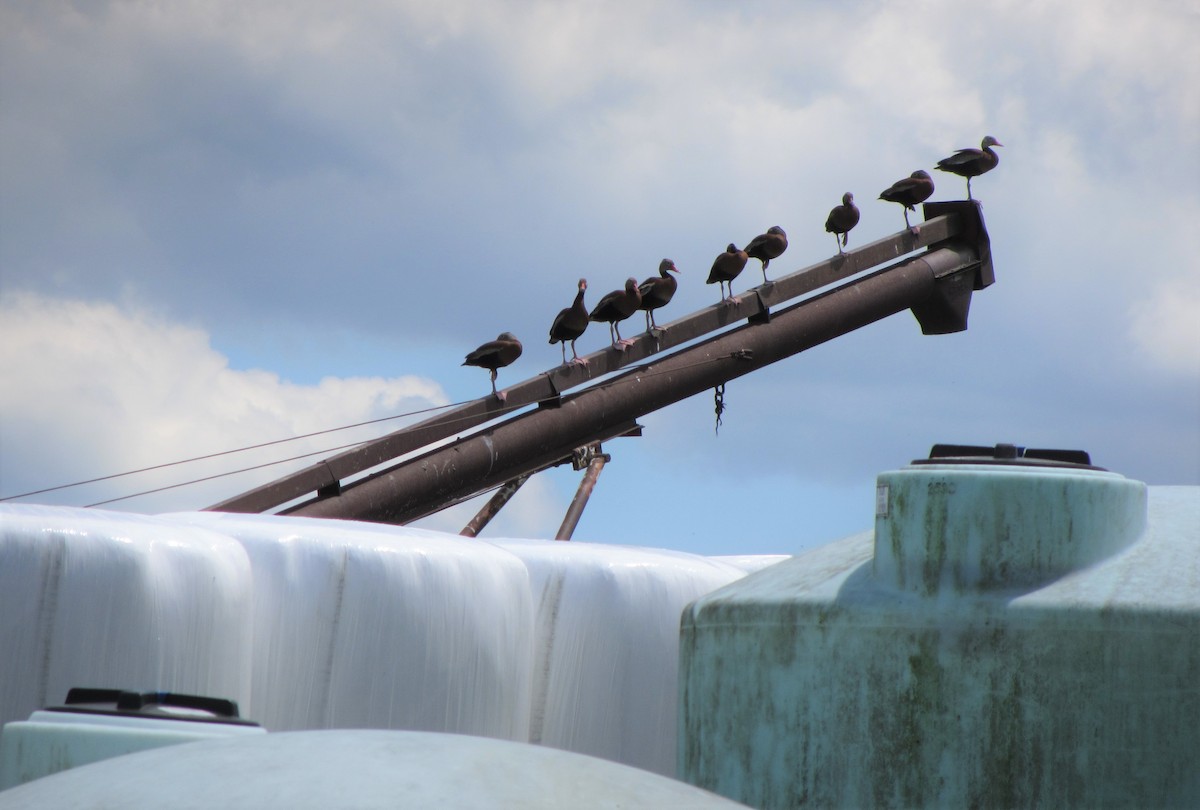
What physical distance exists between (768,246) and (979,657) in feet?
32.3

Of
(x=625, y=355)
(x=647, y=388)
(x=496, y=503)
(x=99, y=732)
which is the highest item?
(x=625, y=355)

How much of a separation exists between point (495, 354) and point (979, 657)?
8177mm

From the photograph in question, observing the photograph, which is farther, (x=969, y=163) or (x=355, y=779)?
(x=969, y=163)

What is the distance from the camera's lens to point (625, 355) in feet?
45.5

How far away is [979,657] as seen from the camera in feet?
18.9

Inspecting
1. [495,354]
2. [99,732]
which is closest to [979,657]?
[99,732]

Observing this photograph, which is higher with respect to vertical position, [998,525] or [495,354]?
[495,354]

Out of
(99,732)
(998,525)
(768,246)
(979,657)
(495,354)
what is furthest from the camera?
(768,246)

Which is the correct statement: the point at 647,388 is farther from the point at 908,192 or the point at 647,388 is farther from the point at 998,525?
the point at 998,525

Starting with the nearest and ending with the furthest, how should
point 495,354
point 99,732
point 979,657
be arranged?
point 99,732 < point 979,657 < point 495,354

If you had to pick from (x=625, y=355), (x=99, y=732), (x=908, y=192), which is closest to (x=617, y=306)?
(x=625, y=355)

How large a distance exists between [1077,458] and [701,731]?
83.9 inches

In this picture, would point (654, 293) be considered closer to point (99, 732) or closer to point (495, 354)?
point (495, 354)

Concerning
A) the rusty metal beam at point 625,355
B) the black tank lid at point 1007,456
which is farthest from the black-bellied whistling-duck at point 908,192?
the black tank lid at point 1007,456
